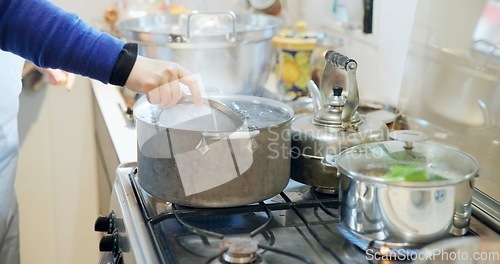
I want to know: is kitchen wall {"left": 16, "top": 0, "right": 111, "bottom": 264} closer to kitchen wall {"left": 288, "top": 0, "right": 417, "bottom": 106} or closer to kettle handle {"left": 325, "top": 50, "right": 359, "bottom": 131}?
kitchen wall {"left": 288, "top": 0, "right": 417, "bottom": 106}

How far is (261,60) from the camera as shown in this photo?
146 cm

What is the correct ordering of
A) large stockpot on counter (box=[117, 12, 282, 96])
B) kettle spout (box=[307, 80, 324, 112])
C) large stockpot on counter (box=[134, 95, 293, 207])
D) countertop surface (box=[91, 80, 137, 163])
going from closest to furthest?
large stockpot on counter (box=[134, 95, 293, 207])
kettle spout (box=[307, 80, 324, 112])
countertop surface (box=[91, 80, 137, 163])
large stockpot on counter (box=[117, 12, 282, 96])

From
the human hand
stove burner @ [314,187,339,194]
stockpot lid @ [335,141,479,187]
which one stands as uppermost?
the human hand

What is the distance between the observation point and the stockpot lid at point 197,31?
4.47 feet

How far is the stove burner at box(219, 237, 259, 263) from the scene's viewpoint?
2.33ft

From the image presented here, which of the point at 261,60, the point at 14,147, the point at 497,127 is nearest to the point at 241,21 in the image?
the point at 261,60

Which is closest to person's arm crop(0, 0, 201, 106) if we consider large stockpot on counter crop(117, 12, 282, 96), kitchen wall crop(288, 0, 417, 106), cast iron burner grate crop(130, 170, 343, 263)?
cast iron burner grate crop(130, 170, 343, 263)

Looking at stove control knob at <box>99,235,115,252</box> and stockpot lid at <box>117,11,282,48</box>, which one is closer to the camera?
stove control knob at <box>99,235,115,252</box>

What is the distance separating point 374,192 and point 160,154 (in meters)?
0.30

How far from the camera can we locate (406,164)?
804 mm

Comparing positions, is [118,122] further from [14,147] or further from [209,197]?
[209,197]

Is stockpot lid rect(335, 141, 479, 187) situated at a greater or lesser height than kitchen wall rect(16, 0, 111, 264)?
greater

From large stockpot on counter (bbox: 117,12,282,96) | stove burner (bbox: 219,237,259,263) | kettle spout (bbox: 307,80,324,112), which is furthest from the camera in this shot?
large stockpot on counter (bbox: 117,12,282,96)

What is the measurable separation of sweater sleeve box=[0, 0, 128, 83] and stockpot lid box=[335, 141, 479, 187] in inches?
14.3
